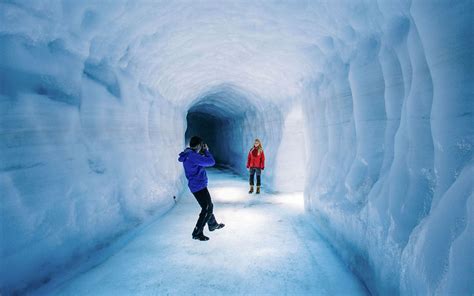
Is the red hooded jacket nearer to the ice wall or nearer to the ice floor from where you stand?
the ice floor

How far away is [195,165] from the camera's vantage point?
166 inches

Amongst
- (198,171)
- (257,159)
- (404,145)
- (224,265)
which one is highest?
(404,145)

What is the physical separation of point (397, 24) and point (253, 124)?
30.7 feet

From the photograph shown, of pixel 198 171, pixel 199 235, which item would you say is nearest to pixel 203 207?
pixel 199 235

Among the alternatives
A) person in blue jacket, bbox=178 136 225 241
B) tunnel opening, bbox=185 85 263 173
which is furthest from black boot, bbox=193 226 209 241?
tunnel opening, bbox=185 85 263 173

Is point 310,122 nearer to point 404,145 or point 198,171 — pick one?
point 198,171

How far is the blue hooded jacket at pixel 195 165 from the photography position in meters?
4.12

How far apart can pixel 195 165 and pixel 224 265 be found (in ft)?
4.99

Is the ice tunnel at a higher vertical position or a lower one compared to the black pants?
higher

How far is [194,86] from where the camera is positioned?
29.3 feet

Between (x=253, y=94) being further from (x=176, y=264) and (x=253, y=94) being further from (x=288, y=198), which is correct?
(x=176, y=264)

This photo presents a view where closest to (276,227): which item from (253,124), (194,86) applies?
(194,86)

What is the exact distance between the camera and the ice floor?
3002mm

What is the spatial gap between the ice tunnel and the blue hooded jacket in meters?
1.25
